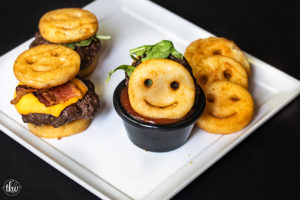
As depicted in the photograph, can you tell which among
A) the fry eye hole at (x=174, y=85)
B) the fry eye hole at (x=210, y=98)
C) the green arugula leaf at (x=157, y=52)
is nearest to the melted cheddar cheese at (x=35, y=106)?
the green arugula leaf at (x=157, y=52)

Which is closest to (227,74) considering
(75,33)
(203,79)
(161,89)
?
(203,79)

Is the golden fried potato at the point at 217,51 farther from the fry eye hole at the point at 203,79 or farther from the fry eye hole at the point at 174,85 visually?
the fry eye hole at the point at 174,85

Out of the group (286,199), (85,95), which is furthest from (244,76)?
(85,95)

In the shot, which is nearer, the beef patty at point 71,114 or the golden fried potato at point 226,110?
the beef patty at point 71,114

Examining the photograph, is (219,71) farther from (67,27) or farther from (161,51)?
(67,27)

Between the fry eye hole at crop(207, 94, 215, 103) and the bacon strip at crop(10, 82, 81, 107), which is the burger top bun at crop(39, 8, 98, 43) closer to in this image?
the bacon strip at crop(10, 82, 81, 107)

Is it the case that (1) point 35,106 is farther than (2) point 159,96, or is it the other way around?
(1) point 35,106
